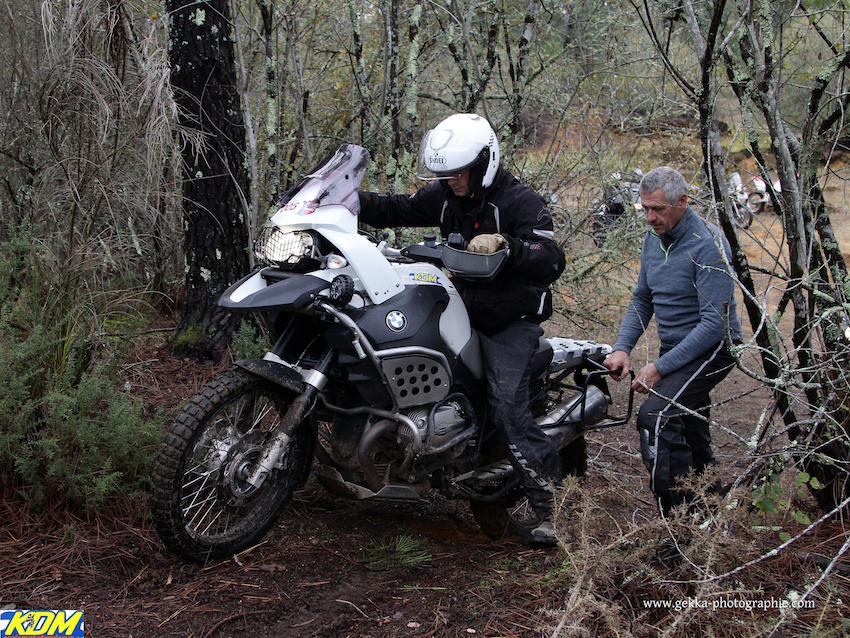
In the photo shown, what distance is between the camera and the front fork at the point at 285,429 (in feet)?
10.3

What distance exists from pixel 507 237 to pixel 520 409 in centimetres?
92

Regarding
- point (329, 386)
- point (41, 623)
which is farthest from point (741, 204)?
point (41, 623)

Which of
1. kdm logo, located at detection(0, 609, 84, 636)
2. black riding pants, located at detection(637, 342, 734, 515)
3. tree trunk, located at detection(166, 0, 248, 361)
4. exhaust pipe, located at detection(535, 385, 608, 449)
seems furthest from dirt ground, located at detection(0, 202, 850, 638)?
tree trunk, located at detection(166, 0, 248, 361)

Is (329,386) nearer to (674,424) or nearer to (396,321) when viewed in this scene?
(396,321)

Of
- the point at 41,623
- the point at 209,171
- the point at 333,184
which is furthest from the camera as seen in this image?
the point at 209,171

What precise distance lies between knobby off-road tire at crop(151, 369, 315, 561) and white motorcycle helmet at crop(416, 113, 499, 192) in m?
1.37

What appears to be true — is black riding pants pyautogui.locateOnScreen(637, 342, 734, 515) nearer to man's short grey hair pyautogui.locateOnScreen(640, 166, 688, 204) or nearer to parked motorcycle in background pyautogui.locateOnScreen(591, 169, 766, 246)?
man's short grey hair pyautogui.locateOnScreen(640, 166, 688, 204)

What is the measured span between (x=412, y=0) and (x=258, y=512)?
603cm

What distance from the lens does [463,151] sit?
3482 millimetres

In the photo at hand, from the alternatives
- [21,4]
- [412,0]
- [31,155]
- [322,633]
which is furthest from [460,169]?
[412,0]

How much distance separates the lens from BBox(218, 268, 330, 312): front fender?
3.03 meters

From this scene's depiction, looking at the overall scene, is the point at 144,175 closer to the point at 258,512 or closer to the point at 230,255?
the point at 230,255

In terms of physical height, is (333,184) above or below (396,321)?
above

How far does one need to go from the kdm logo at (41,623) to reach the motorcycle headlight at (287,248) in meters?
1.67
